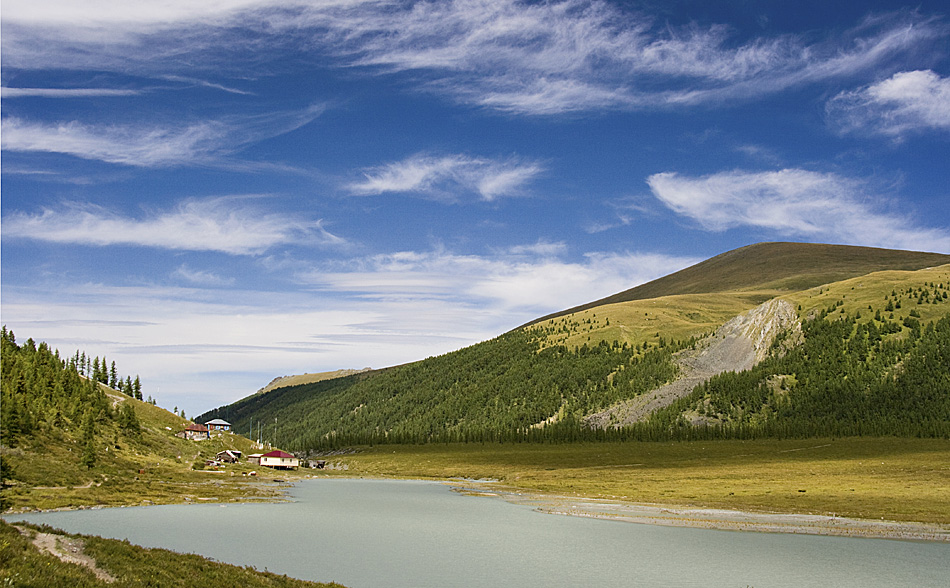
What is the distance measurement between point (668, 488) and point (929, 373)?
13543 cm

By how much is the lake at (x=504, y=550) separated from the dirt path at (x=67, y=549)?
587 inches

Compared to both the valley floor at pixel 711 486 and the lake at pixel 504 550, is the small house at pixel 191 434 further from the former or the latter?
the lake at pixel 504 550

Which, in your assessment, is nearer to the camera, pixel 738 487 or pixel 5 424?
pixel 5 424

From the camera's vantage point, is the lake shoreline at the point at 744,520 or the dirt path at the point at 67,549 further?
the lake shoreline at the point at 744,520

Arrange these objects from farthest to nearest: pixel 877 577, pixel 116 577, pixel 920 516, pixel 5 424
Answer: pixel 5 424, pixel 920 516, pixel 877 577, pixel 116 577

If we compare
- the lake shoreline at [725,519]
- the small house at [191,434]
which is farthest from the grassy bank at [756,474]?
the small house at [191,434]

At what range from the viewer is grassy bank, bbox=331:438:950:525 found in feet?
277

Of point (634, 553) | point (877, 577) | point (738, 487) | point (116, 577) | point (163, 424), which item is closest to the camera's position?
point (116, 577)

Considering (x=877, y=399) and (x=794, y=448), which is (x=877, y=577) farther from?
(x=877, y=399)

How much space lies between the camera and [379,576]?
42.5 m

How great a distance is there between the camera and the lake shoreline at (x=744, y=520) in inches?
2472

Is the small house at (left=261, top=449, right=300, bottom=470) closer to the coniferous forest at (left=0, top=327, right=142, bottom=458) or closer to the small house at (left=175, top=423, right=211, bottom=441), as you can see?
the small house at (left=175, top=423, right=211, bottom=441)

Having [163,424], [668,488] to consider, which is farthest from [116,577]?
[163,424]

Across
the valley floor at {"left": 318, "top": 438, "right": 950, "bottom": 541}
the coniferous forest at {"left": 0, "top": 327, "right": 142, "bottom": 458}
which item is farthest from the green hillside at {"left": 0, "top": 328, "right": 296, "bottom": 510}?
the valley floor at {"left": 318, "top": 438, "right": 950, "bottom": 541}
